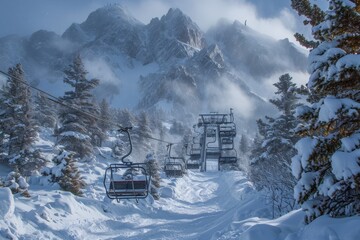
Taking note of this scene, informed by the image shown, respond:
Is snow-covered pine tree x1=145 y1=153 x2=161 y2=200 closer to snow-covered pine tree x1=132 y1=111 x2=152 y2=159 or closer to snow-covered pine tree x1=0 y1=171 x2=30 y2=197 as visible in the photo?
snow-covered pine tree x1=0 y1=171 x2=30 y2=197

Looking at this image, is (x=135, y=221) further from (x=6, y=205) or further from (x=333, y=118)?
(x=333, y=118)

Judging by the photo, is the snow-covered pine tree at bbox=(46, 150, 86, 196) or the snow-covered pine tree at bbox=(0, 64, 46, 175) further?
the snow-covered pine tree at bbox=(0, 64, 46, 175)

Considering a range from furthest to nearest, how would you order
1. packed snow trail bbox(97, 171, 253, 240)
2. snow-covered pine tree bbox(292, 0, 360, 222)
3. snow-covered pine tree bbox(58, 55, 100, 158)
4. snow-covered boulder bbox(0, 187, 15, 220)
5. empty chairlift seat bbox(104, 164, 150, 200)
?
snow-covered pine tree bbox(58, 55, 100, 158) < packed snow trail bbox(97, 171, 253, 240) < empty chairlift seat bbox(104, 164, 150, 200) < snow-covered boulder bbox(0, 187, 15, 220) < snow-covered pine tree bbox(292, 0, 360, 222)

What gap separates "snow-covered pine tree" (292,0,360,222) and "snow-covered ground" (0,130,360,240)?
2.16ft

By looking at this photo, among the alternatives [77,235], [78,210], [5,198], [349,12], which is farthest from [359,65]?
[78,210]

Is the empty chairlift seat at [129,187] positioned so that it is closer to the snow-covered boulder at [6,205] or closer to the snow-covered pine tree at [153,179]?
the snow-covered boulder at [6,205]

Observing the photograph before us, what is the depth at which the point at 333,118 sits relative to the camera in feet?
22.8

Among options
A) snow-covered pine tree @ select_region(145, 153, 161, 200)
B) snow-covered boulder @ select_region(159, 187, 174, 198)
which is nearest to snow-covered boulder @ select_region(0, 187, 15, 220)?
snow-covered pine tree @ select_region(145, 153, 161, 200)

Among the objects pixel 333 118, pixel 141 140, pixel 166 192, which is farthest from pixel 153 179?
pixel 141 140

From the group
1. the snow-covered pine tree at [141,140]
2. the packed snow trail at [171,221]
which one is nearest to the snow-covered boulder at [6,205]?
the packed snow trail at [171,221]

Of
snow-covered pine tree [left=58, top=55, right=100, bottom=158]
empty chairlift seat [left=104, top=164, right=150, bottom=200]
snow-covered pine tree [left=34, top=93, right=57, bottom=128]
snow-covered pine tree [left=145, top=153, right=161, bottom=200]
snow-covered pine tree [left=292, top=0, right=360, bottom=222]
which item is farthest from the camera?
snow-covered pine tree [left=34, top=93, right=57, bottom=128]

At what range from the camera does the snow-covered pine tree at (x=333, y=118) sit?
695 cm

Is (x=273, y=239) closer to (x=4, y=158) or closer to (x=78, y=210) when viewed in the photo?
(x=78, y=210)

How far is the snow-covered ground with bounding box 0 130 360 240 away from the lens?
895 cm
